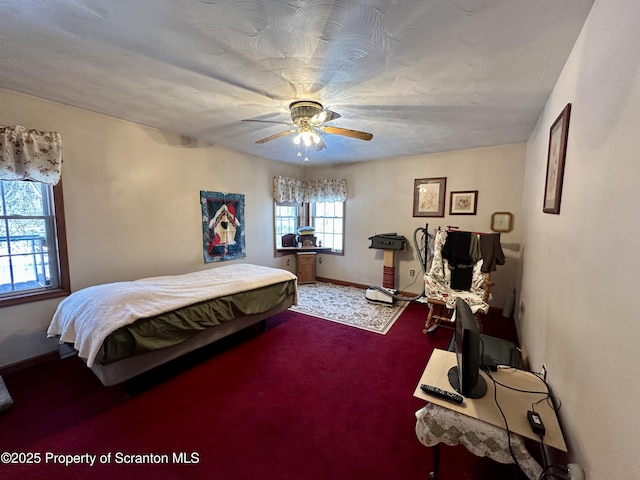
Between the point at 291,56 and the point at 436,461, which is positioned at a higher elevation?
the point at 291,56

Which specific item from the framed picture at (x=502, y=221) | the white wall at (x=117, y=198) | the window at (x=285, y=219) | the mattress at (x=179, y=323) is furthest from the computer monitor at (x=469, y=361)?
the window at (x=285, y=219)

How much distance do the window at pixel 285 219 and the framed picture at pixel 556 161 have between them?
13.0ft

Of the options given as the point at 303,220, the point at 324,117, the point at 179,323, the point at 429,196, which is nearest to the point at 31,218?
the point at 179,323

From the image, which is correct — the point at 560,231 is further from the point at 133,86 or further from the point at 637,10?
the point at 133,86

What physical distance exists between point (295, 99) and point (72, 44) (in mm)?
1442

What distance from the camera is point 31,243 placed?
233 centimetres

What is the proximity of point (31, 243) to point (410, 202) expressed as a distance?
467 cm

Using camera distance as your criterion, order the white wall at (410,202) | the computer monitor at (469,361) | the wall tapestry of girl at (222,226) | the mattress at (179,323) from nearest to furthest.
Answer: the computer monitor at (469,361)
the mattress at (179,323)
the white wall at (410,202)
the wall tapestry of girl at (222,226)

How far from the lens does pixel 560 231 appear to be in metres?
1.46

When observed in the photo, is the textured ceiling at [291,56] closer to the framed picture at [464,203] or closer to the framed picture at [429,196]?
the framed picture at [464,203]

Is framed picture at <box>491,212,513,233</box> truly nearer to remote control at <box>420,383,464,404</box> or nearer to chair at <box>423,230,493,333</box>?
chair at <box>423,230,493,333</box>

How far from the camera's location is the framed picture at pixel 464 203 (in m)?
3.73

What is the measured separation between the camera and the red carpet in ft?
4.70

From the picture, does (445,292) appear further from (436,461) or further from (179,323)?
(179,323)
